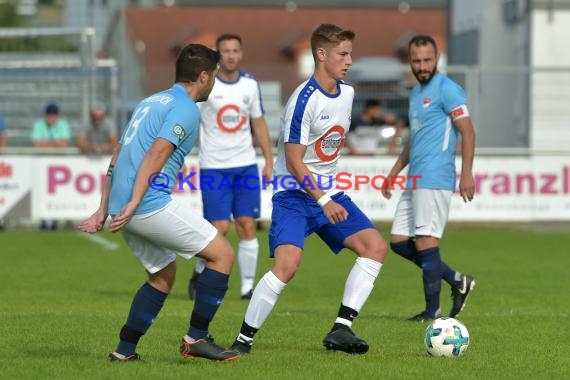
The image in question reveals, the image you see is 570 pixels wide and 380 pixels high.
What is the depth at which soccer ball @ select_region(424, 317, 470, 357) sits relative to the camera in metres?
8.45

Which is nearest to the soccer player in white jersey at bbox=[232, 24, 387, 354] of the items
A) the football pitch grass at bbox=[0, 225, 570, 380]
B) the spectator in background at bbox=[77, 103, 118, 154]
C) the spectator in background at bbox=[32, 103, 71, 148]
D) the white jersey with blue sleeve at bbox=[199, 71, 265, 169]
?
the football pitch grass at bbox=[0, 225, 570, 380]

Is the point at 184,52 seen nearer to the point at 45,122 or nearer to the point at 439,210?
the point at 439,210

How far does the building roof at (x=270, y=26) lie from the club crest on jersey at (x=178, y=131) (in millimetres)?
40852

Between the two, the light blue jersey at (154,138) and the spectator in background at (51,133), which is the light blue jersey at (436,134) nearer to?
the light blue jersey at (154,138)

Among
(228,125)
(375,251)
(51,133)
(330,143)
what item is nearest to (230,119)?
(228,125)

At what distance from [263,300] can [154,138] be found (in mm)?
1418

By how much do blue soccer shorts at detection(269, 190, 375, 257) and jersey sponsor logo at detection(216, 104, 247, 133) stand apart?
147 inches

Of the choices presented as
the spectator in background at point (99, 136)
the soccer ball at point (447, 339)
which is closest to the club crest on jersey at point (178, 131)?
the soccer ball at point (447, 339)

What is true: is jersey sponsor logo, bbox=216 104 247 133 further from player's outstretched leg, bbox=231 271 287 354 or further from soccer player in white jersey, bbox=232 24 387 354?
player's outstretched leg, bbox=231 271 287 354

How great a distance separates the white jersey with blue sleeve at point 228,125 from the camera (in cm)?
1243

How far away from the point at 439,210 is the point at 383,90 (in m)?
12.0

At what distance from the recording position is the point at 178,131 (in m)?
7.63

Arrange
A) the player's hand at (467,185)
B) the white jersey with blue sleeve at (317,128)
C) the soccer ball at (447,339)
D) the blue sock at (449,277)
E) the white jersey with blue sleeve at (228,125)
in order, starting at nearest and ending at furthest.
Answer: the soccer ball at (447,339), the white jersey with blue sleeve at (317,128), the player's hand at (467,185), the blue sock at (449,277), the white jersey with blue sleeve at (228,125)

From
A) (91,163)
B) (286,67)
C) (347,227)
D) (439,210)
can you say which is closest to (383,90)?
(286,67)
